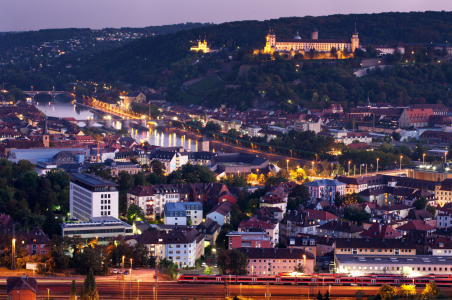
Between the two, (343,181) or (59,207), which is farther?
(343,181)

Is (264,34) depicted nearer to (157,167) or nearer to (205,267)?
(157,167)

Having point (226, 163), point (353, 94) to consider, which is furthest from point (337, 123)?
point (226, 163)

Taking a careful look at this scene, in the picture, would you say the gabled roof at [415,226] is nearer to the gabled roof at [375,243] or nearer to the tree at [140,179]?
the gabled roof at [375,243]

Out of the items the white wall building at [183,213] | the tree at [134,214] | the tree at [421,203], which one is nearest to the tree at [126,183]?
the tree at [134,214]

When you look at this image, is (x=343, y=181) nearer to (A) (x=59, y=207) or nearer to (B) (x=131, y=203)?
(B) (x=131, y=203)

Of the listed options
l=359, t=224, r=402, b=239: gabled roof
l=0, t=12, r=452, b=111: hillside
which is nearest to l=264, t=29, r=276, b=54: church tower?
l=0, t=12, r=452, b=111: hillside

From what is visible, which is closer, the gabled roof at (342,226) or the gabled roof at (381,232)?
the gabled roof at (381,232)
